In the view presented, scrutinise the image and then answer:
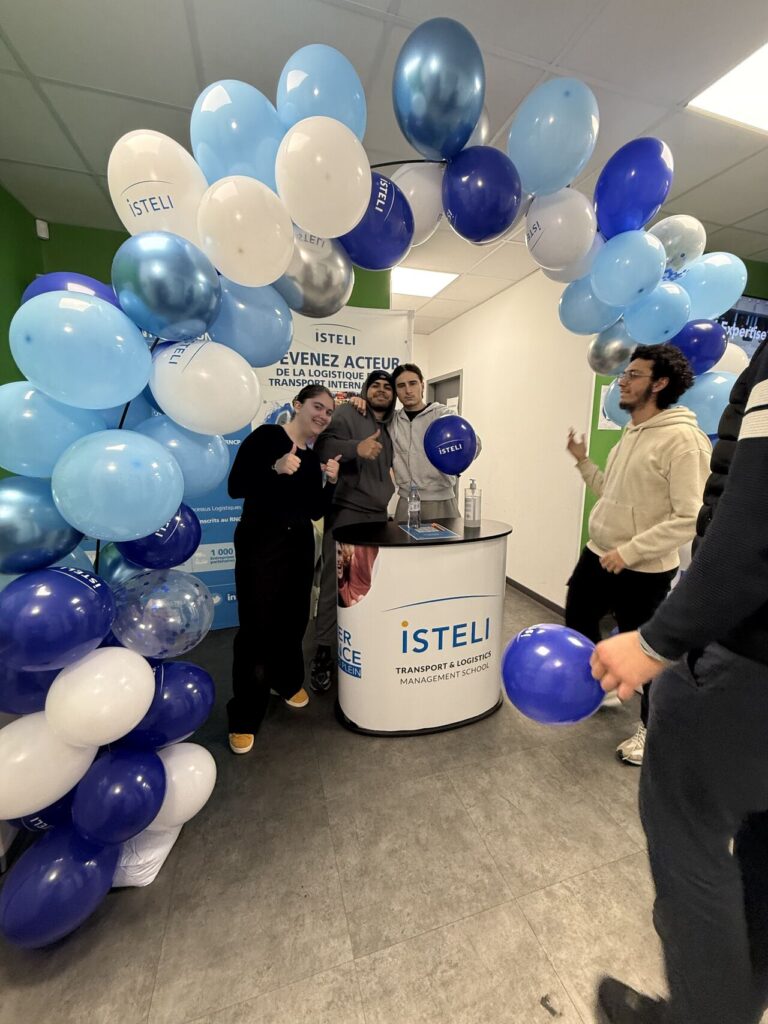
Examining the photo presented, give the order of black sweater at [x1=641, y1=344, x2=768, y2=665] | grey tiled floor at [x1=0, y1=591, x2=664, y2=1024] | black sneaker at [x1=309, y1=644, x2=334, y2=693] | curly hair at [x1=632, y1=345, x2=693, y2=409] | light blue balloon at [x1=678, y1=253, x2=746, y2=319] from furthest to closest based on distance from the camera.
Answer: black sneaker at [x1=309, y1=644, x2=334, y2=693] < light blue balloon at [x1=678, y1=253, x2=746, y2=319] < curly hair at [x1=632, y1=345, x2=693, y2=409] < grey tiled floor at [x1=0, y1=591, x2=664, y2=1024] < black sweater at [x1=641, y1=344, x2=768, y2=665]

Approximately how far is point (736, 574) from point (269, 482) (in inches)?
59.7

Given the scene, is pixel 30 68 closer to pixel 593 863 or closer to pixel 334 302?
pixel 334 302

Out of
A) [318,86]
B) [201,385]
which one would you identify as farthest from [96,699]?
[318,86]

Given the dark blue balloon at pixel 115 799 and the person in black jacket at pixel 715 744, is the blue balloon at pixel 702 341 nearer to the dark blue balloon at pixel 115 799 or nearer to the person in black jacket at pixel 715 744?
the person in black jacket at pixel 715 744

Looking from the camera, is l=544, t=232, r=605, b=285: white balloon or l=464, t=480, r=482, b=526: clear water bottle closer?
l=544, t=232, r=605, b=285: white balloon

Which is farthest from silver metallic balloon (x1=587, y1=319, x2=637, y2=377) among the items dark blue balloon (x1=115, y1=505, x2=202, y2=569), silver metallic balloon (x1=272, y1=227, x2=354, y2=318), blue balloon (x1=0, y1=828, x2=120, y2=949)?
blue balloon (x1=0, y1=828, x2=120, y2=949)

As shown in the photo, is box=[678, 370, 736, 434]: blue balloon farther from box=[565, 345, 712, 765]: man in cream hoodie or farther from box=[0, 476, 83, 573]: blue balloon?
box=[0, 476, 83, 573]: blue balloon

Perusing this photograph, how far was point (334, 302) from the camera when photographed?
1509 millimetres

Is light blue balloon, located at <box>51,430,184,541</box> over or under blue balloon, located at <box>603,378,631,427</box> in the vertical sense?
under

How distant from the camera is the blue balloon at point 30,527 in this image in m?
0.99

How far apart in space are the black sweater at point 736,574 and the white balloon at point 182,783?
4.26 ft

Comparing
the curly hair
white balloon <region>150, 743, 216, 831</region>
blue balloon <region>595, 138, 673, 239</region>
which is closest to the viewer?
white balloon <region>150, 743, 216, 831</region>

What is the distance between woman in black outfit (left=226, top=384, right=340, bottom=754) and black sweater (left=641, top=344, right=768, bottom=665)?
1.34 meters

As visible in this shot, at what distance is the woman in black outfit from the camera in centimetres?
175
